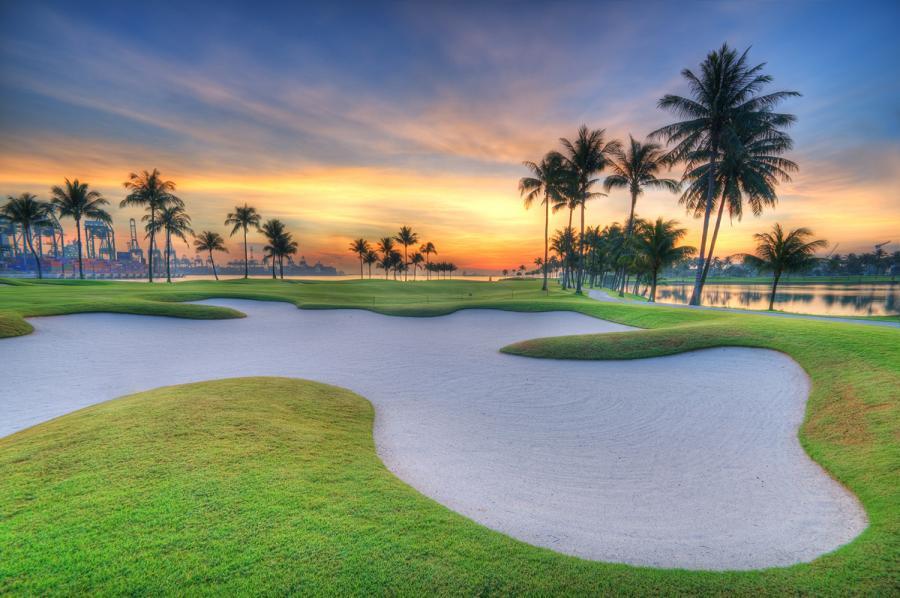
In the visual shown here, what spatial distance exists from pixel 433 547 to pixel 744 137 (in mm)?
36592

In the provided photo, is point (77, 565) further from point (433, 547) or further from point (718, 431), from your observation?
point (718, 431)

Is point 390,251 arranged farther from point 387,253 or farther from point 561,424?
point 561,424

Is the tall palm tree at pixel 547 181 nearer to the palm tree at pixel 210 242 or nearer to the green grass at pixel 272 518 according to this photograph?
the green grass at pixel 272 518

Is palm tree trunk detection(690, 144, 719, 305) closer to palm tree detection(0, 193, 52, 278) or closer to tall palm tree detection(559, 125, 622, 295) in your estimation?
tall palm tree detection(559, 125, 622, 295)

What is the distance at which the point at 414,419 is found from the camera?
30.0ft

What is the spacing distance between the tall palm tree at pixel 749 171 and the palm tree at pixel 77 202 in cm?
7352

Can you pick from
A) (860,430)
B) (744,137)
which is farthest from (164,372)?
(744,137)

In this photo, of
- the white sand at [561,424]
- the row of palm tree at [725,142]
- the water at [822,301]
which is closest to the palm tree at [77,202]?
the white sand at [561,424]

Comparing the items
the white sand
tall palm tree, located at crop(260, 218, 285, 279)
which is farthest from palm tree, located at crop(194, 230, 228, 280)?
the white sand

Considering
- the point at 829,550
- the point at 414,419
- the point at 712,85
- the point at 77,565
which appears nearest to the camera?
the point at 77,565

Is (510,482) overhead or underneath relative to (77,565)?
→ underneath

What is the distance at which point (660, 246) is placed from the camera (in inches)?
1385

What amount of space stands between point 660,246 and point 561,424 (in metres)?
34.0

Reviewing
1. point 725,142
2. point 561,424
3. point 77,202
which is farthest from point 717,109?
point 77,202
